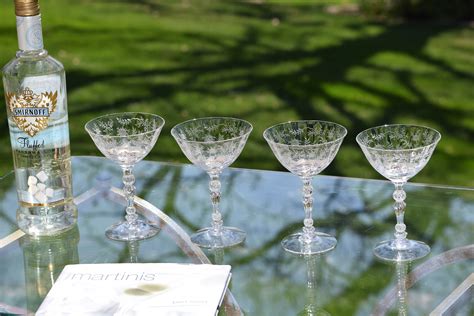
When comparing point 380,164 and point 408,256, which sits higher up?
point 380,164

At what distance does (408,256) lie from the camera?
6.59 ft

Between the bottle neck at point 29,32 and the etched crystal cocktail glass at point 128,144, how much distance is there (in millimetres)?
238

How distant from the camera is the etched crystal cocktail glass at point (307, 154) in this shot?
6.52 feet

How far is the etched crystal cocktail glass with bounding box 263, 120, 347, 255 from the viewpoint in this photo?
1.99 meters

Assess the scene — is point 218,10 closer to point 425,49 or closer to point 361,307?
point 425,49

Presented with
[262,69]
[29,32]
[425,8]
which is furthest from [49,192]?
[425,8]

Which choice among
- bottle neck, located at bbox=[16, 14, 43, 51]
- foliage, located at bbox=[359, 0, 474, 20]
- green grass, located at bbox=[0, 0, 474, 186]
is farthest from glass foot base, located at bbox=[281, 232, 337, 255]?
foliage, located at bbox=[359, 0, 474, 20]

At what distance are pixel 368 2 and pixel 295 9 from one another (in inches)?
24.1

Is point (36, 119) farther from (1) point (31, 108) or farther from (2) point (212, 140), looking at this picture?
(2) point (212, 140)

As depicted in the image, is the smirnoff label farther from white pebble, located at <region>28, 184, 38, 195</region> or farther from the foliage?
the foliage

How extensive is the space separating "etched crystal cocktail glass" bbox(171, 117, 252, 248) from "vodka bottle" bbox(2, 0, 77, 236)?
10.8 inches

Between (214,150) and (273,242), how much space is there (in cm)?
27

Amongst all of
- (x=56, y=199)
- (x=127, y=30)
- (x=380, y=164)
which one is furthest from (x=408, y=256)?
(x=127, y=30)

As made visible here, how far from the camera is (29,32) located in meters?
2.01
